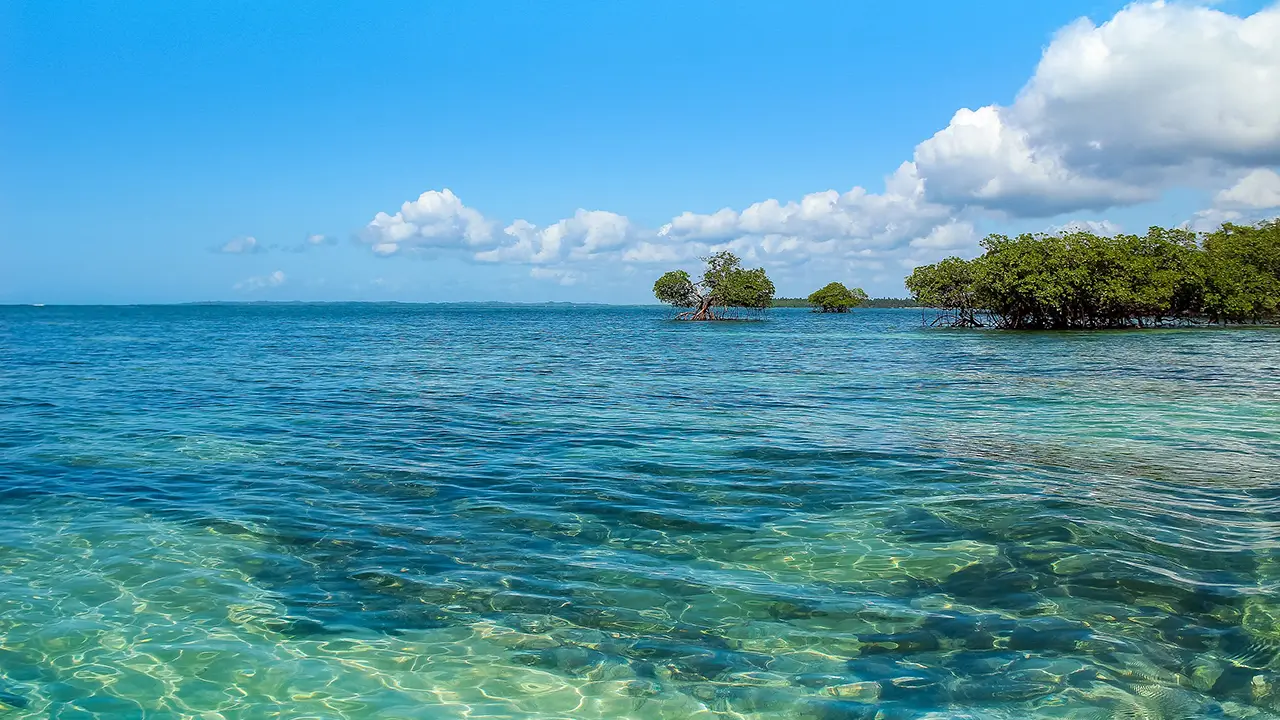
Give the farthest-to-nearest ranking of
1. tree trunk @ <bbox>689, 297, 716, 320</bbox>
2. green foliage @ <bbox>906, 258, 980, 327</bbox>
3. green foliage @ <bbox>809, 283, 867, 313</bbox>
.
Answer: green foliage @ <bbox>809, 283, 867, 313</bbox>, tree trunk @ <bbox>689, 297, 716, 320</bbox>, green foliage @ <bbox>906, 258, 980, 327</bbox>

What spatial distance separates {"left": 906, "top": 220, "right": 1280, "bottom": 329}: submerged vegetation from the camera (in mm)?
70062

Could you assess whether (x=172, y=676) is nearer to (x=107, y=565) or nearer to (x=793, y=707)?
(x=107, y=565)

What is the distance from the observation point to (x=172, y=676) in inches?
268

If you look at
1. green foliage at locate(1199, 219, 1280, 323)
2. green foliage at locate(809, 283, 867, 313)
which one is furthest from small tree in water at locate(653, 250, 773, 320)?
green foliage at locate(809, 283, 867, 313)

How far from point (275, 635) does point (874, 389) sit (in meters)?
23.9

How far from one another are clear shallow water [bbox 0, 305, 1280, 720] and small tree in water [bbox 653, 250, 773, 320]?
264 ft

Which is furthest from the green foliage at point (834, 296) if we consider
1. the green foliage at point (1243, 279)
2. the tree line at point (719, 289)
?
the green foliage at point (1243, 279)

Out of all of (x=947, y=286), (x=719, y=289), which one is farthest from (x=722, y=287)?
(x=947, y=286)

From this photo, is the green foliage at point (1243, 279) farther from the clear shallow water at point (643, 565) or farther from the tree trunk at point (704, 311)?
the clear shallow water at point (643, 565)

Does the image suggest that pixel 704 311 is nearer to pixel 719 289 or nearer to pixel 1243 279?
pixel 719 289

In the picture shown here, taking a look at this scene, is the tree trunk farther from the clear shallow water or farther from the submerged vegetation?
the clear shallow water

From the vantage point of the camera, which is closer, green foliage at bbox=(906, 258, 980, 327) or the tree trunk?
green foliage at bbox=(906, 258, 980, 327)

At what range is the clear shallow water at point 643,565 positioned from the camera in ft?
21.4

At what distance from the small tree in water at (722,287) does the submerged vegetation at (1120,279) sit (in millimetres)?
25863
